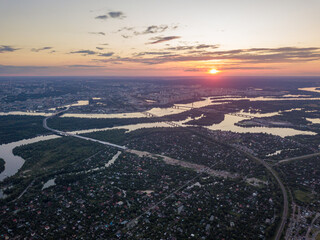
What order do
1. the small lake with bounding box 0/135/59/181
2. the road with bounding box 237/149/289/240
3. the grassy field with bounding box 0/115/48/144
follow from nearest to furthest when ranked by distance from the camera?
the road with bounding box 237/149/289/240, the small lake with bounding box 0/135/59/181, the grassy field with bounding box 0/115/48/144

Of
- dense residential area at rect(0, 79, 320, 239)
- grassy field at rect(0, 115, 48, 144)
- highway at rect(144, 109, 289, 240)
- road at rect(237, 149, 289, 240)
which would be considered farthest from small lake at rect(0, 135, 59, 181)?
road at rect(237, 149, 289, 240)

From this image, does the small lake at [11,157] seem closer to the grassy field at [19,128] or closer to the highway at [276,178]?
the grassy field at [19,128]

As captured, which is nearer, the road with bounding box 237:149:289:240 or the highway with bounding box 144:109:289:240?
the road with bounding box 237:149:289:240

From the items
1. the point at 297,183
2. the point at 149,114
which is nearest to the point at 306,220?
the point at 297,183

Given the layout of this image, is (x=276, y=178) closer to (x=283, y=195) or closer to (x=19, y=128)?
(x=283, y=195)

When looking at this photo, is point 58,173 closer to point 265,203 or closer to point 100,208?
point 100,208

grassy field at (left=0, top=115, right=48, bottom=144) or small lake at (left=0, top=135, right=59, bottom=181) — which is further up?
grassy field at (left=0, top=115, right=48, bottom=144)

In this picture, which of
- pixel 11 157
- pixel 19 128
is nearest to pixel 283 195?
pixel 11 157

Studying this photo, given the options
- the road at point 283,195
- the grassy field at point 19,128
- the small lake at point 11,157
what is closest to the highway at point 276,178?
the road at point 283,195

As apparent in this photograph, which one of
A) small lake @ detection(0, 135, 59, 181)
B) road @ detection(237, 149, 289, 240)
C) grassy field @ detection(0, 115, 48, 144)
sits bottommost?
road @ detection(237, 149, 289, 240)

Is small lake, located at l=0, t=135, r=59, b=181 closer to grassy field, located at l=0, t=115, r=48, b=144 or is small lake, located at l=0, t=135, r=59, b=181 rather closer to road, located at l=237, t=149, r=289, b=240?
grassy field, located at l=0, t=115, r=48, b=144

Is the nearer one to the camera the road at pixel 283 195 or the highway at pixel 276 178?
the road at pixel 283 195
